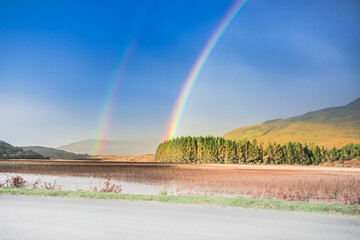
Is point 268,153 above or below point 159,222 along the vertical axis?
above

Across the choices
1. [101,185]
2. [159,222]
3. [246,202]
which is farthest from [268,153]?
[159,222]

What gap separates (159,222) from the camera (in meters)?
10.2

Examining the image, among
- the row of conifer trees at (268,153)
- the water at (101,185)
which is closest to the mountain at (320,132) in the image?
the row of conifer trees at (268,153)

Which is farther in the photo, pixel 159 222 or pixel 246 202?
pixel 246 202

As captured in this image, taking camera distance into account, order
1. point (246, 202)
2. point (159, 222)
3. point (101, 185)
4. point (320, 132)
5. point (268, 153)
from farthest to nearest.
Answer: point (320, 132) < point (268, 153) < point (101, 185) < point (246, 202) < point (159, 222)

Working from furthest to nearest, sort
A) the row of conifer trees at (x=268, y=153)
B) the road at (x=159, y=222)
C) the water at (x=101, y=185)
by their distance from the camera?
the row of conifer trees at (x=268, y=153), the water at (x=101, y=185), the road at (x=159, y=222)

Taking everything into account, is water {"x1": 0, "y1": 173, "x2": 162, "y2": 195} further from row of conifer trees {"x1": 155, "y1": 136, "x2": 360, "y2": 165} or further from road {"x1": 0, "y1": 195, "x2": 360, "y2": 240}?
row of conifer trees {"x1": 155, "y1": 136, "x2": 360, "y2": 165}

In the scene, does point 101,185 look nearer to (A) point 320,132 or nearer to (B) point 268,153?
(B) point 268,153

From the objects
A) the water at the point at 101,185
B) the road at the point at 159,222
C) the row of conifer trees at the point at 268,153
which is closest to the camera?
the road at the point at 159,222

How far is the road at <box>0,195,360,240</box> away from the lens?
28.7 ft

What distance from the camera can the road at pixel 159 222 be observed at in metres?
8.75

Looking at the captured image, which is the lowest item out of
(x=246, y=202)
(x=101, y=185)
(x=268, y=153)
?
(x=246, y=202)

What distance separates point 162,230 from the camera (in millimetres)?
9156

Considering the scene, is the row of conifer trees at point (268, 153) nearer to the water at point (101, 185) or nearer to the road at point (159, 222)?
the water at point (101, 185)
